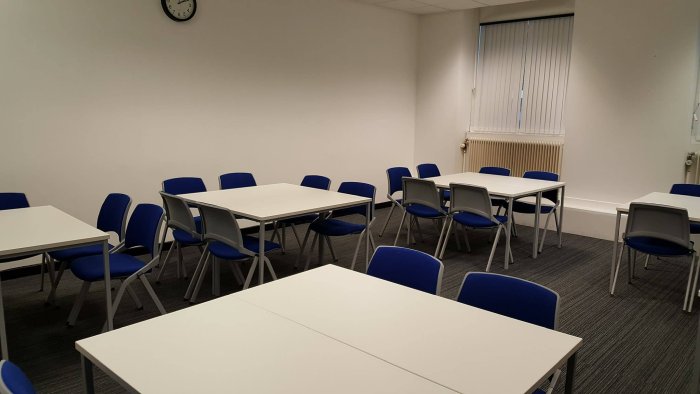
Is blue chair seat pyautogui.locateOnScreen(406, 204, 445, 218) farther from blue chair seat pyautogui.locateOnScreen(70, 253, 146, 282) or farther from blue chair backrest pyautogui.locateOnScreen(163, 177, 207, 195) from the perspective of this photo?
blue chair seat pyautogui.locateOnScreen(70, 253, 146, 282)

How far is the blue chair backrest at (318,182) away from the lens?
4832 millimetres

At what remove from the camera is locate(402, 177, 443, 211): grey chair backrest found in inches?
198

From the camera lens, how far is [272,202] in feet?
12.9

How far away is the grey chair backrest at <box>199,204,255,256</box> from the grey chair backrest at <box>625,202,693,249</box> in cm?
304

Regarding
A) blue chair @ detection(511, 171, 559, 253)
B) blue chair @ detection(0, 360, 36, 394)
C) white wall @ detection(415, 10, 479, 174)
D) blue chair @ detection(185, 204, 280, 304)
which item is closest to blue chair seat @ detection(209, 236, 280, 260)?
blue chair @ detection(185, 204, 280, 304)

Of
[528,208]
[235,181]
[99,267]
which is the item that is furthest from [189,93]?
[528,208]

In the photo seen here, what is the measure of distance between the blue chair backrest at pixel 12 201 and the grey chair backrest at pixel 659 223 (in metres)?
4.85

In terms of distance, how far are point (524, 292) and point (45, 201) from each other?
14.0ft

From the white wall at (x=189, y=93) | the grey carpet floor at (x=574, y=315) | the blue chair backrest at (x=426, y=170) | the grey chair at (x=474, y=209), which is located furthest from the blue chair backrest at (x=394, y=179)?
the white wall at (x=189, y=93)

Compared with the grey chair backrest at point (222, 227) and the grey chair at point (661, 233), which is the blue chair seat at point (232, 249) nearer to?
the grey chair backrest at point (222, 227)

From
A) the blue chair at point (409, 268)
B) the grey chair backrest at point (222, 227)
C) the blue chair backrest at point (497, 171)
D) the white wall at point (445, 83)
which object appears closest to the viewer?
the blue chair at point (409, 268)

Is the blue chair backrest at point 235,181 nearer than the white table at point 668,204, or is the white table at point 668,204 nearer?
the white table at point 668,204

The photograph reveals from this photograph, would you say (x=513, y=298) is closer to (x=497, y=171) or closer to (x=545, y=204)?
(x=545, y=204)

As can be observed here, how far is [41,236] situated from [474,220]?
3.59 meters
